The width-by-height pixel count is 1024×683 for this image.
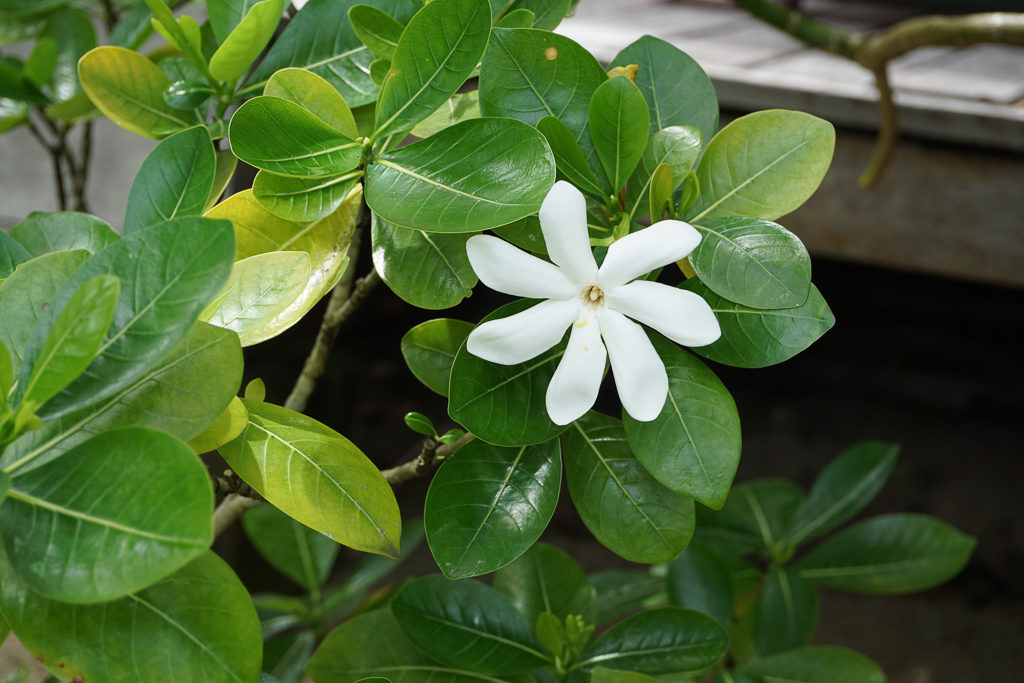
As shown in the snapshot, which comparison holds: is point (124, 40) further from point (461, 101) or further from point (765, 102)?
point (765, 102)

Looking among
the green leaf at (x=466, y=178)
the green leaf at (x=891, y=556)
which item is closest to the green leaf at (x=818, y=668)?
the green leaf at (x=891, y=556)

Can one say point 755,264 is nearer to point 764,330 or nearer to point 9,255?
point 764,330

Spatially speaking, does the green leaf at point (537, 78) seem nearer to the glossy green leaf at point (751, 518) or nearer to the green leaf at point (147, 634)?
the green leaf at point (147, 634)

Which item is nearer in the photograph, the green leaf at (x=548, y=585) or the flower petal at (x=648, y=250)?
the flower petal at (x=648, y=250)

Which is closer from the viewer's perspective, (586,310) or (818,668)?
(586,310)

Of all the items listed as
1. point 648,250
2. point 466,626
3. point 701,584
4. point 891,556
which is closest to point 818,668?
point 701,584

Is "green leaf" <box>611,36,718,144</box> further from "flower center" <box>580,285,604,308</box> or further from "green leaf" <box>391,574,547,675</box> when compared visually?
"green leaf" <box>391,574,547,675</box>
